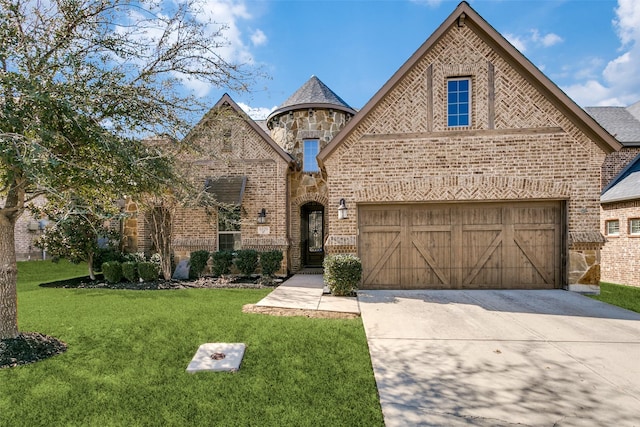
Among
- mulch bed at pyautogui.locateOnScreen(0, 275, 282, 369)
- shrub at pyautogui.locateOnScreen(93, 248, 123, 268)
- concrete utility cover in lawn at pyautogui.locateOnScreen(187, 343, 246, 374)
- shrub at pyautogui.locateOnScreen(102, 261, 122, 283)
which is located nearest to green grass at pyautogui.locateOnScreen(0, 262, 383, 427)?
A: concrete utility cover in lawn at pyautogui.locateOnScreen(187, 343, 246, 374)

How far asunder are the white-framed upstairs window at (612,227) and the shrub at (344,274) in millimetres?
10533

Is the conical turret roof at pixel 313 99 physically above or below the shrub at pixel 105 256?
above

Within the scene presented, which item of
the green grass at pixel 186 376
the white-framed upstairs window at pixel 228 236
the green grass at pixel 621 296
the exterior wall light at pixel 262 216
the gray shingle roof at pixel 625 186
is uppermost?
the gray shingle roof at pixel 625 186

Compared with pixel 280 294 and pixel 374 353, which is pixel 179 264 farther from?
pixel 374 353

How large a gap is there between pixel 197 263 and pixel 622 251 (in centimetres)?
1556

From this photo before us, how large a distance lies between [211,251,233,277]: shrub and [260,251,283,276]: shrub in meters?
1.28

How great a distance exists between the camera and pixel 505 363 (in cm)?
430

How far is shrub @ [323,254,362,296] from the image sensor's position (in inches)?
322

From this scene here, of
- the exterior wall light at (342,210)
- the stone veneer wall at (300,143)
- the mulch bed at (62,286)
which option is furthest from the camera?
the stone veneer wall at (300,143)

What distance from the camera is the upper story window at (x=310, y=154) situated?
43.6ft

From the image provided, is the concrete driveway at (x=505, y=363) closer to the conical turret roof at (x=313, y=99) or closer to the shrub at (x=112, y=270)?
the shrub at (x=112, y=270)

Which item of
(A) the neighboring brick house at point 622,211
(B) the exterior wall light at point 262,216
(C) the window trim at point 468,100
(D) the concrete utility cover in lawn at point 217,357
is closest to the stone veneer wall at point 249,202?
(B) the exterior wall light at point 262,216

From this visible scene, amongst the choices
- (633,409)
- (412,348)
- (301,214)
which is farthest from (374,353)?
(301,214)

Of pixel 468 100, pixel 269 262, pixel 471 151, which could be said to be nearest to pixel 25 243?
pixel 269 262
